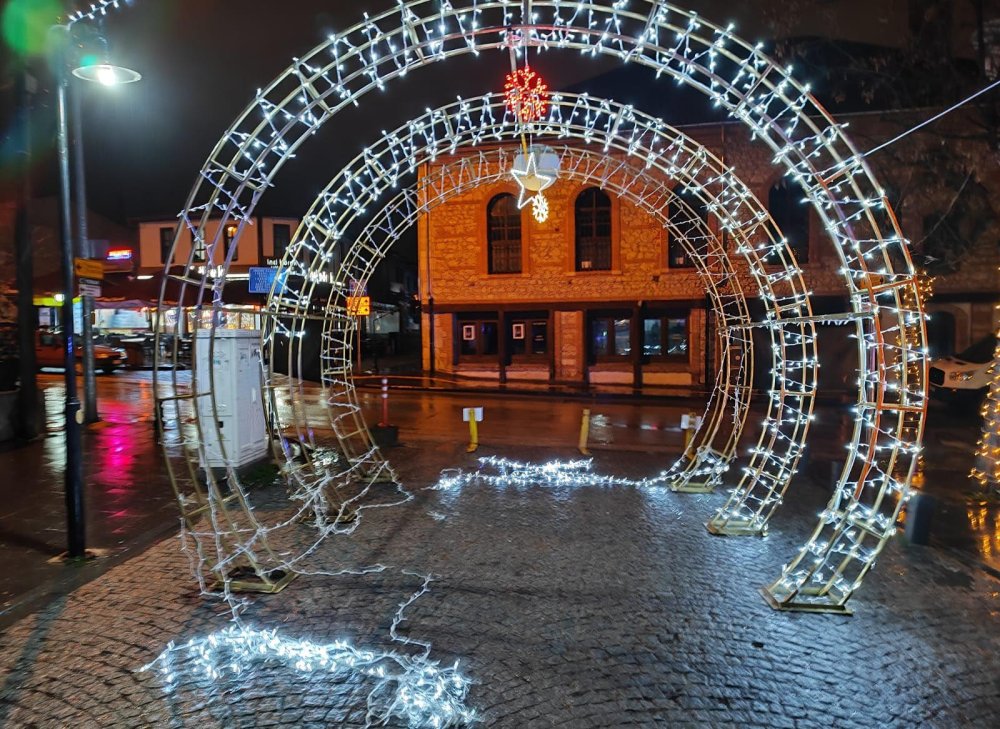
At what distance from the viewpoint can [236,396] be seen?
27.8ft

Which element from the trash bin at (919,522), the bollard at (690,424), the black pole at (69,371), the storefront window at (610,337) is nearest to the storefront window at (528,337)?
the storefront window at (610,337)

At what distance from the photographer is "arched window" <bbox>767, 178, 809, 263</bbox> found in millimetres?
20875

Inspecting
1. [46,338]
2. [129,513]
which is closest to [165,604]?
[129,513]

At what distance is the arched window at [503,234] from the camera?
23.3 m

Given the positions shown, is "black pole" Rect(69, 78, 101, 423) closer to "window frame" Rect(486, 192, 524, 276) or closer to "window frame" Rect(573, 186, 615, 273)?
"window frame" Rect(486, 192, 524, 276)

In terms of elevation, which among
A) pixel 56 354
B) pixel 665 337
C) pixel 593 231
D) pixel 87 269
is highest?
pixel 593 231

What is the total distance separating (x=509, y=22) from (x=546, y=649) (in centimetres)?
514

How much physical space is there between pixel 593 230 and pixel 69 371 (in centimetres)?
1941

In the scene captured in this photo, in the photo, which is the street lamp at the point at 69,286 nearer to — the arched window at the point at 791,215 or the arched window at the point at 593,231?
the arched window at the point at 593,231

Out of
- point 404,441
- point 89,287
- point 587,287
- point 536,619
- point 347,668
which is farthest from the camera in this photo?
point 587,287

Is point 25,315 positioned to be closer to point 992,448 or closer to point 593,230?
point 992,448

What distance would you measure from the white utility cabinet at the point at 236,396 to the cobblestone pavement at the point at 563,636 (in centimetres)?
264

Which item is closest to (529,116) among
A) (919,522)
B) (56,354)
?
(919,522)

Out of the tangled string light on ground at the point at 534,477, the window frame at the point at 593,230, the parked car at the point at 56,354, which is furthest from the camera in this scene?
the parked car at the point at 56,354
